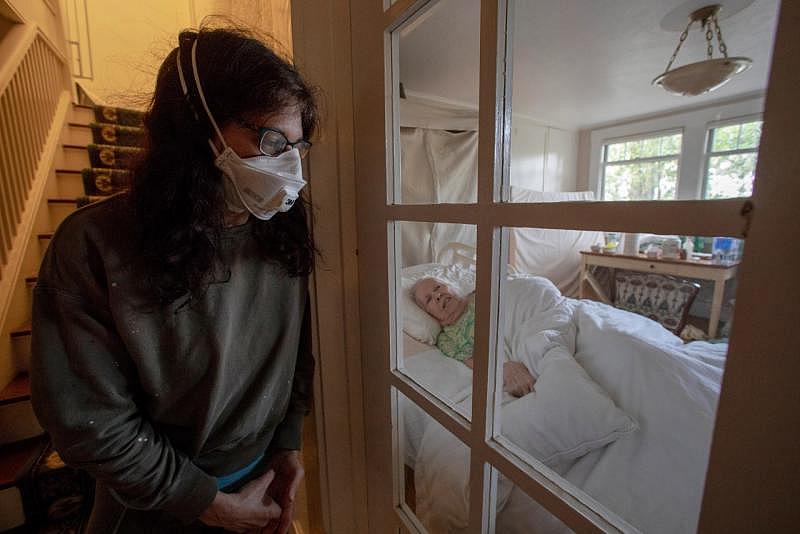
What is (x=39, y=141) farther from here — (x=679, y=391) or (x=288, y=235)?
(x=679, y=391)

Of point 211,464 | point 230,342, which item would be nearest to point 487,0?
point 230,342

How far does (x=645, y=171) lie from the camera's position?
335 millimetres

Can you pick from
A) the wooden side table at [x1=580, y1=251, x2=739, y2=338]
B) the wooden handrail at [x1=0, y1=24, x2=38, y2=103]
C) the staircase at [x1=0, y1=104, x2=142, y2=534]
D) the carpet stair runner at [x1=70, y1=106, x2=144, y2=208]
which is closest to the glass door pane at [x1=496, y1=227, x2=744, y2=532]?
the wooden side table at [x1=580, y1=251, x2=739, y2=338]

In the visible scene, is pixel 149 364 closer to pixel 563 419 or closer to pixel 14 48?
pixel 563 419

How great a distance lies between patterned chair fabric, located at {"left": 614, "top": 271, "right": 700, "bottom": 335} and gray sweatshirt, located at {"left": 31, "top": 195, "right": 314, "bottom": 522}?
616 mm

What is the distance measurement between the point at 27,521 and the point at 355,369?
5.07 ft

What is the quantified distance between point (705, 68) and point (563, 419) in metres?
0.61

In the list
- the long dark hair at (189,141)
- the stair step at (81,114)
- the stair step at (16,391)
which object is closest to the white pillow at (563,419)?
the long dark hair at (189,141)

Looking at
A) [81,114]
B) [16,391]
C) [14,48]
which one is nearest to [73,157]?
[81,114]

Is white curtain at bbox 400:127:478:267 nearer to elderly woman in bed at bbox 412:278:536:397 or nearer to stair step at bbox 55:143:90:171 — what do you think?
elderly woman in bed at bbox 412:278:536:397

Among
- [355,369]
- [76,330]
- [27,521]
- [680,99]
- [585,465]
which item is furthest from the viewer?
[27,521]

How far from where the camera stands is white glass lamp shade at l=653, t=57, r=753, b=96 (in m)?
0.28

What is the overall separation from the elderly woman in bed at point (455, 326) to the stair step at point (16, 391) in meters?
1.74

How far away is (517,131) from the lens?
443 mm
